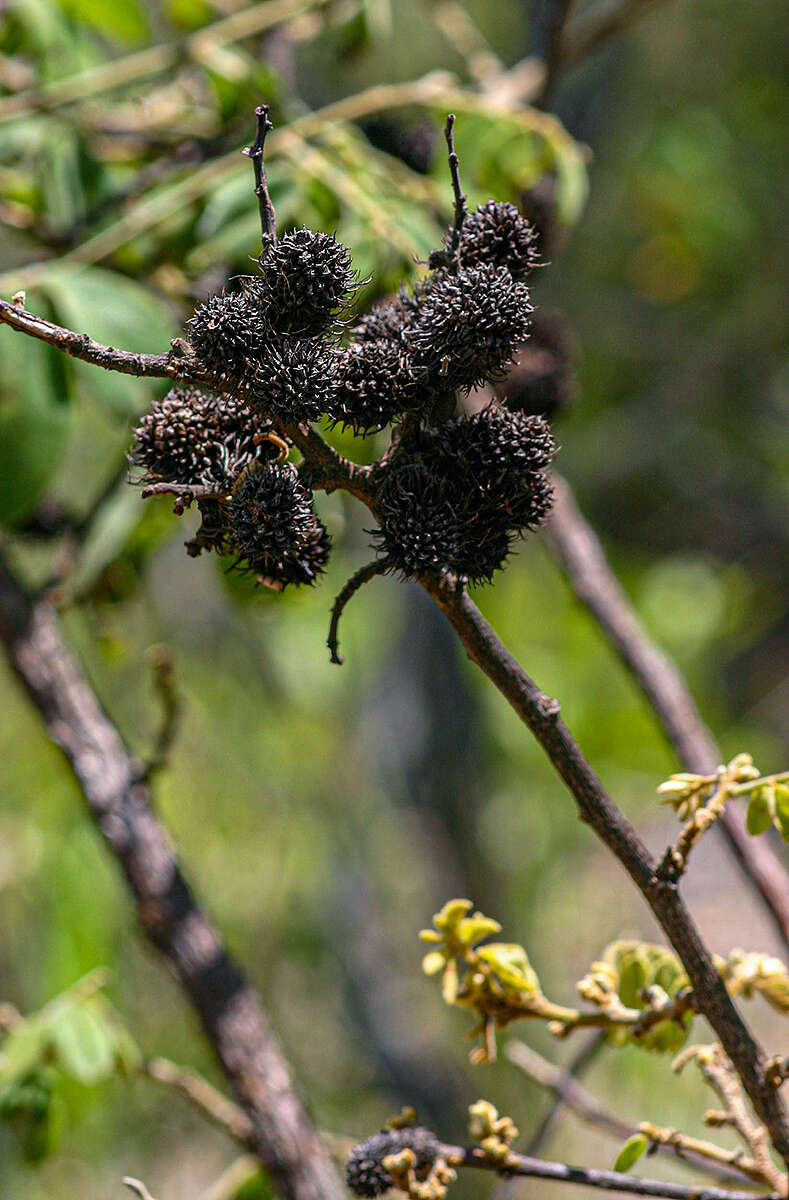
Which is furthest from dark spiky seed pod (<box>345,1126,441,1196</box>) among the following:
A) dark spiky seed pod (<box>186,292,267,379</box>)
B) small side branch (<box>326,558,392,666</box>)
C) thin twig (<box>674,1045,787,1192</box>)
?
dark spiky seed pod (<box>186,292,267,379</box>)

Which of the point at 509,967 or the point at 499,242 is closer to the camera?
the point at 499,242

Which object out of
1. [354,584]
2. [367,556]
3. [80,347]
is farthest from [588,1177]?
[367,556]

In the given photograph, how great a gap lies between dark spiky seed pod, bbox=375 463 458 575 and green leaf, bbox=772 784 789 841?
18cm

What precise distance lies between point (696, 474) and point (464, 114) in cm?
202

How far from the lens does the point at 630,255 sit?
2.88m

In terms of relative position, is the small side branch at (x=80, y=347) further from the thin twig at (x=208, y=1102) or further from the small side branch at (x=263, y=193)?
the thin twig at (x=208, y=1102)

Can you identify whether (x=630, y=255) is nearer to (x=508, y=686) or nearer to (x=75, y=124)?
(x=75, y=124)

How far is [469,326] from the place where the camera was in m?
0.36

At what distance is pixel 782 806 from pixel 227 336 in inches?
11.1

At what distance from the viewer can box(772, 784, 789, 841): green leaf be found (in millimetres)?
449

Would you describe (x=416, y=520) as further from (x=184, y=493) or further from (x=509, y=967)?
(x=509, y=967)

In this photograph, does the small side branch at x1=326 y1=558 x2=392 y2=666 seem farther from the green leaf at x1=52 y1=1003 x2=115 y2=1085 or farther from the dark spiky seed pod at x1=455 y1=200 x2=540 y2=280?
the green leaf at x1=52 y1=1003 x2=115 y2=1085

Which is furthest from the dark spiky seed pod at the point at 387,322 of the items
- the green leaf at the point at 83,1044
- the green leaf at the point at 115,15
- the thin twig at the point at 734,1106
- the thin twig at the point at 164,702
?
the green leaf at the point at 115,15

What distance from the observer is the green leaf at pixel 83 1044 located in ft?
2.41
